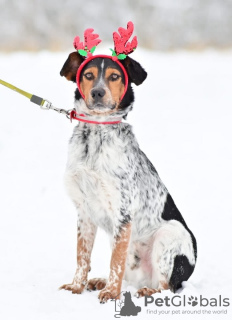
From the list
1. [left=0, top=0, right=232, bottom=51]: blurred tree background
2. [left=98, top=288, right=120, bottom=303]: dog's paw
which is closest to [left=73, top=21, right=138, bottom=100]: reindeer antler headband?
A: [left=98, top=288, right=120, bottom=303]: dog's paw

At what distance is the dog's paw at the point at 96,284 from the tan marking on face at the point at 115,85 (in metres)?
1.47

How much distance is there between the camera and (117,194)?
396cm

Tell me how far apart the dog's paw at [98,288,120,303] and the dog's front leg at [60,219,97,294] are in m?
0.29

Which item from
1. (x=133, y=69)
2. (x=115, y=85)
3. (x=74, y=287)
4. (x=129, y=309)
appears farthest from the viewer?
(x=74, y=287)

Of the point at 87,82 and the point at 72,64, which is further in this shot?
the point at 72,64

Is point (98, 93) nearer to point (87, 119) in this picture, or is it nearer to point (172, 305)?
point (87, 119)

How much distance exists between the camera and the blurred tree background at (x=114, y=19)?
507 inches

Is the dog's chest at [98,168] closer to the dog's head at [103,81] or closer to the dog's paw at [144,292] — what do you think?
the dog's head at [103,81]

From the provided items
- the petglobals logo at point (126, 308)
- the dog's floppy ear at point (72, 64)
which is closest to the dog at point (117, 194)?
the dog's floppy ear at point (72, 64)

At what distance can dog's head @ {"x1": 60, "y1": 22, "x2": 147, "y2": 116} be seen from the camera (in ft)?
12.7

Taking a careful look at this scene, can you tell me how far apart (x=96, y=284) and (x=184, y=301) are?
0.79 m

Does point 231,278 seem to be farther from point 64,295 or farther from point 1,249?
point 1,249

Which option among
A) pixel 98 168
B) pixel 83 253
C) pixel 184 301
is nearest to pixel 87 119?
pixel 98 168

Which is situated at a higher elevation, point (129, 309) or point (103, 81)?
point (103, 81)
